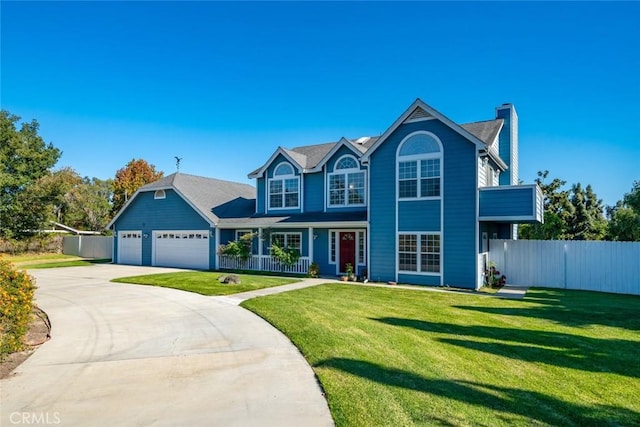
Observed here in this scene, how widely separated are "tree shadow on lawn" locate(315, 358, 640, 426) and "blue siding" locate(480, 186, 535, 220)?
10.4 metres

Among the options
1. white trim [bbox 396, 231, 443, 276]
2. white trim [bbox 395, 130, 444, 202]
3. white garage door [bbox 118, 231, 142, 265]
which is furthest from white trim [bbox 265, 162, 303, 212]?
white garage door [bbox 118, 231, 142, 265]

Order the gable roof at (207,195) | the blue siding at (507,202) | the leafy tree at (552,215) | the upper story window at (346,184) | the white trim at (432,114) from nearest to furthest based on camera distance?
the blue siding at (507,202) → the white trim at (432,114) → the upper story window at (346,184) → the gable roof at (207,195) → the leafy tree at (552,215)

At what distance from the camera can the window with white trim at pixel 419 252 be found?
15336 millimetres

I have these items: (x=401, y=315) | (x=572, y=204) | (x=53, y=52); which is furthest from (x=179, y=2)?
(x=572, y=204)

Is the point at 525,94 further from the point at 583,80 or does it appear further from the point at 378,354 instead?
the point at 378,354

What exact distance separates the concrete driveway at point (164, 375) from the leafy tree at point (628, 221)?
24.0 meters

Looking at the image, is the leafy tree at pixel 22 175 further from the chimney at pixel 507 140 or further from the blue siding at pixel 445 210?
the chimney at pixel 507 140

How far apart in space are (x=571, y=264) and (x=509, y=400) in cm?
1365

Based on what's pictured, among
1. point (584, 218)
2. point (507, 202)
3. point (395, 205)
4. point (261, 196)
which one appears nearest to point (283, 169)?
point (261, 196)

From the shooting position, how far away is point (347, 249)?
721 inches

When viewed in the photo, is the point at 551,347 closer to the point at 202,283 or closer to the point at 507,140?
the point at 202,283

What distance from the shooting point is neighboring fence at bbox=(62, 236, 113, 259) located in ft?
103

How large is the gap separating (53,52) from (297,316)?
15.7 m

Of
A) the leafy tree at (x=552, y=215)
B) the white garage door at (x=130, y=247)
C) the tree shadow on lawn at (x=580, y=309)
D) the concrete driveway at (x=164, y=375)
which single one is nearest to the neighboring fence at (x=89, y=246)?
the white garage door at (x=130, y=247)
